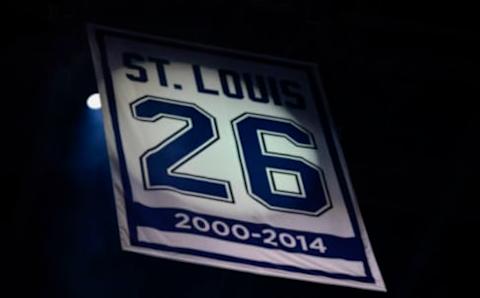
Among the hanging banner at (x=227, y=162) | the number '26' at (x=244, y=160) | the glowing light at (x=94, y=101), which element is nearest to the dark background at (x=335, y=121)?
the glowing light at (x=94, y=101)

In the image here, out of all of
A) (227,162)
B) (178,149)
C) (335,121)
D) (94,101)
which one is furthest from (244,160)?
(94,101)

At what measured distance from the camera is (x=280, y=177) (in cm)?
557

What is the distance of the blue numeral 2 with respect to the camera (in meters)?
5.25

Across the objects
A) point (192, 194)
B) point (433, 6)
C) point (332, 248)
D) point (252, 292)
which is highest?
point (433, 6)

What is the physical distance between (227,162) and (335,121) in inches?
109

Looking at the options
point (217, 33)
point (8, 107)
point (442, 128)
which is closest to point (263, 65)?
point (217, 33)

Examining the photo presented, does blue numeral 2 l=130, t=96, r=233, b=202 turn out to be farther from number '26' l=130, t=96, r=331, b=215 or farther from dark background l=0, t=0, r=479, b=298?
dark background l=0, t=0, r=479, b=298

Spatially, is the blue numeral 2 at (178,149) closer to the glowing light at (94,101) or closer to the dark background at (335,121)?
the dark background at (335,121)

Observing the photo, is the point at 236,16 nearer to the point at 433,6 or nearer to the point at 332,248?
the point at 433,6

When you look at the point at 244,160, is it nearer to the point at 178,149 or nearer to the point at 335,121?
the point at 178,149

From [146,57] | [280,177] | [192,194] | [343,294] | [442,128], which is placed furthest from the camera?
[343,294]

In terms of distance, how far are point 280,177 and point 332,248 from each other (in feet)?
2.07

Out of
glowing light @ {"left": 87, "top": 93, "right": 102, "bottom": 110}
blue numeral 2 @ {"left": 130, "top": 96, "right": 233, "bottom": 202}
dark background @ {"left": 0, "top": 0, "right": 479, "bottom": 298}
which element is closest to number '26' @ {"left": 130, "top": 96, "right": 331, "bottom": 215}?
blue numeral 2 @ {"left": 130, "top": 96, "right": 233, "bottom": 202}

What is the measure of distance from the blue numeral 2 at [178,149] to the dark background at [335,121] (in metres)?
1.70
